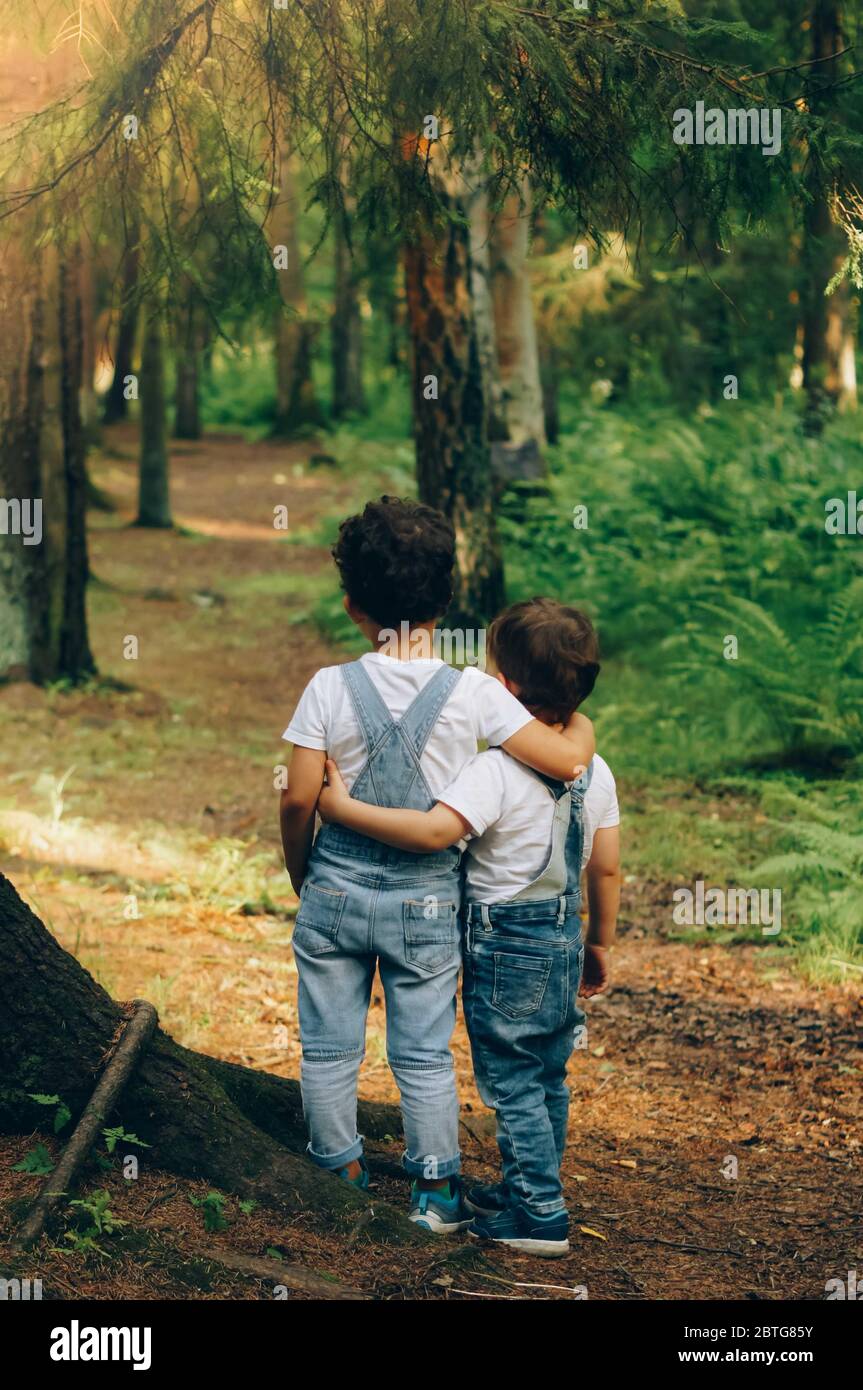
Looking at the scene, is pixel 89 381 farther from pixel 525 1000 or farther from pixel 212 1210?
pixel 212 1210

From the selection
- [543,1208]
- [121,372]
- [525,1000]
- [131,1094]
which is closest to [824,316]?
[525,1000]

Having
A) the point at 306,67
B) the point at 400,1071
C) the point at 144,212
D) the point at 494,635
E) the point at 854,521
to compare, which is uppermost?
the point at 306,67

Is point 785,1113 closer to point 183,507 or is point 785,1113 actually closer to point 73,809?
point 73,809

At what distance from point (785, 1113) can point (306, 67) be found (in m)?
3.87

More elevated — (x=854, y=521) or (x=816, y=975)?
(x=854, y=521)

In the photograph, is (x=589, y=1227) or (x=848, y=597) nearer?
(x=589, y=1227)

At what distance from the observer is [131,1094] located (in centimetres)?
345

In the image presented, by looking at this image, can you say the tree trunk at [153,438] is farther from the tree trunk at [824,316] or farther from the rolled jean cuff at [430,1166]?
the rolled jean cuff at [430,1166]

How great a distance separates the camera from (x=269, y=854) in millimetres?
7504

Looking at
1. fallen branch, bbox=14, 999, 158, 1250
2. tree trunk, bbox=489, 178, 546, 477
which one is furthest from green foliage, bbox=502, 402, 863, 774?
fallen branch, bbox=14, 999, 158, 1250

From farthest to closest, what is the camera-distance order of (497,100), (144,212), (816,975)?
1. (816,975)
2. (144,212)
3. (497,100)

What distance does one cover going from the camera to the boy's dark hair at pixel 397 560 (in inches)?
135

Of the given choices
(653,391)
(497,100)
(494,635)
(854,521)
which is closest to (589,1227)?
(494,635)

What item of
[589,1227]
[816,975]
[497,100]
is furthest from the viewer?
[816,975]
